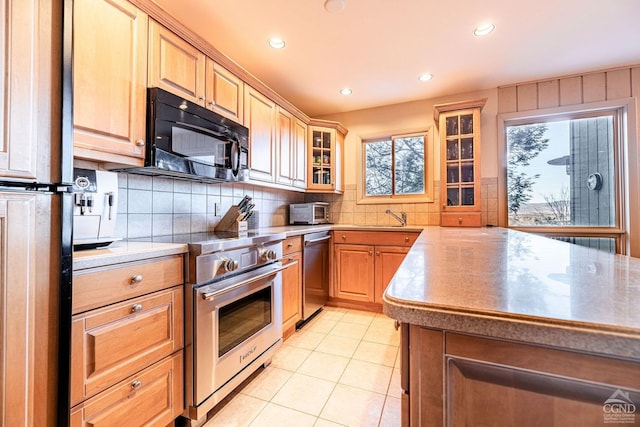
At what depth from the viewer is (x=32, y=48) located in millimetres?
742

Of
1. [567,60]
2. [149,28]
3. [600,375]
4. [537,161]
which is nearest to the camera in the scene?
[600,375]

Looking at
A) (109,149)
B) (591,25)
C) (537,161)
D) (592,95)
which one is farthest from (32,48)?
(592,95)

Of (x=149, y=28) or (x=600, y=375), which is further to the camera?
(x=149, y=28)

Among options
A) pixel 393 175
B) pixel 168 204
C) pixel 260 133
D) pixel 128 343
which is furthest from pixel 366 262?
pixel 128 343

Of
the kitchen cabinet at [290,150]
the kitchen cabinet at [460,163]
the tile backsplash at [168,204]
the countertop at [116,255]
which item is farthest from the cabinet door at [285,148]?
the kitchen cabinet at [460,163]

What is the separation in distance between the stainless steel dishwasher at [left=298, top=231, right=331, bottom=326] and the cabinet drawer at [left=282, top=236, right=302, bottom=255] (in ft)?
0.28

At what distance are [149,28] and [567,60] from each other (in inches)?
132

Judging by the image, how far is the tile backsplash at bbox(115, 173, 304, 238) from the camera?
1631mm

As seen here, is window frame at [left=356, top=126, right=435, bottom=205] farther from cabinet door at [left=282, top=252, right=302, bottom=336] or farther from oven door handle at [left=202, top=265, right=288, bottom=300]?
oven door handle at [left=202, top=265, right=288, bottom=300]

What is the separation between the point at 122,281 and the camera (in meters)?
1.07

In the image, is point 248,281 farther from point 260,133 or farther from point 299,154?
point 299,154

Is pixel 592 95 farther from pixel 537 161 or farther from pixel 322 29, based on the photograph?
pixel 322 29

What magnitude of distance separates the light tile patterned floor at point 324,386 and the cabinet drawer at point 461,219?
53.7 inches

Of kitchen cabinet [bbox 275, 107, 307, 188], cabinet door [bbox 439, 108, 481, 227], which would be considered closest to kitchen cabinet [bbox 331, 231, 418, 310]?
cabinet door [bbox 439, 108, 481, 227]
